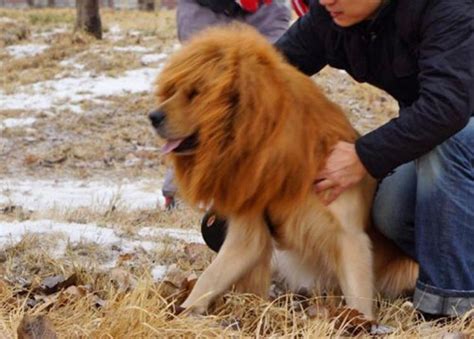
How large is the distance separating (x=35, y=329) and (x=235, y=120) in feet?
3.06

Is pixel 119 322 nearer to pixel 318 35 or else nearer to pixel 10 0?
pixel 318 35

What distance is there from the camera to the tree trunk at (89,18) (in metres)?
15.5

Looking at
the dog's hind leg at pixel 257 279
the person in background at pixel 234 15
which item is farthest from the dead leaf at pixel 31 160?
the dog's hind leg at pixel 257 279

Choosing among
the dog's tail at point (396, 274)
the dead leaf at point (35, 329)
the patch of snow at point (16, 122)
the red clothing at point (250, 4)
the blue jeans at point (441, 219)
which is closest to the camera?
the dead leaf at point (35, 329)

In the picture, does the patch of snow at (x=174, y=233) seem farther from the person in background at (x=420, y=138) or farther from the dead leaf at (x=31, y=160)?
the dead leaf at (x=31, y=160)

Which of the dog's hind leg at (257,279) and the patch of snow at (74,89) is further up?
the dog's hind leg at (257,279)

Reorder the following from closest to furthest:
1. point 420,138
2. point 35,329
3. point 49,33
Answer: point 35,329 < point 420,138 < point 49,33

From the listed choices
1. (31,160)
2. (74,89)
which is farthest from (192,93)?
(74,89)

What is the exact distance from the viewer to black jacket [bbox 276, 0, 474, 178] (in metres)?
2.89

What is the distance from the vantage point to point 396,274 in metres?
3.54

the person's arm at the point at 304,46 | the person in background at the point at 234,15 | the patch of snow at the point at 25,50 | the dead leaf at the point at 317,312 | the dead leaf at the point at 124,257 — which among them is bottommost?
the patch of snow at the point at 25,50

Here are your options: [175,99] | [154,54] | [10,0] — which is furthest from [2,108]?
[10,0]

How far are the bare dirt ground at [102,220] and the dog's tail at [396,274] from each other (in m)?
0.14

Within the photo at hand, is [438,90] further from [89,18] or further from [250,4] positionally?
[89,18]
